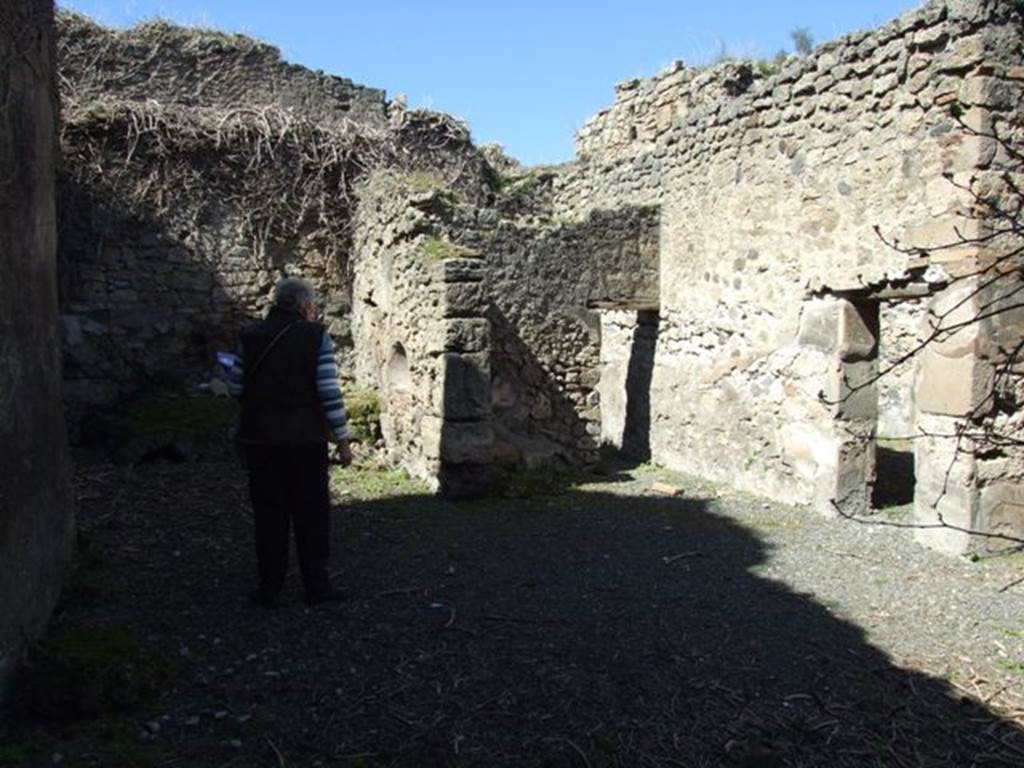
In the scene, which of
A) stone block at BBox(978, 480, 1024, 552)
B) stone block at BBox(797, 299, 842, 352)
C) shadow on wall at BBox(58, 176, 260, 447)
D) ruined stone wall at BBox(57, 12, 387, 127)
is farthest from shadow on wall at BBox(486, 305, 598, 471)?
stone block at BBox(978, 480, 1024, 552)

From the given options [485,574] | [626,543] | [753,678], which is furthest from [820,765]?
[626,543]

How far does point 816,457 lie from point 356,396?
456cm

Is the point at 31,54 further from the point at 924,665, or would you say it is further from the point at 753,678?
the point at 924,665

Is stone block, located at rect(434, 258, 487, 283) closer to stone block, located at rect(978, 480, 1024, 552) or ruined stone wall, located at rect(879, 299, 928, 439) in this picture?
stone block, located at rect(978, 480, 1024, 552)

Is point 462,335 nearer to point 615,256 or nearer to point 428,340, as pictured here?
point 428,340

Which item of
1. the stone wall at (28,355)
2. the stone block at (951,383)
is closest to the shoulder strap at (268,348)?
the stone wall at (28,355)

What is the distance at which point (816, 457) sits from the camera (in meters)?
7.52

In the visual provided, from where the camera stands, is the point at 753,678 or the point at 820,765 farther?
the point at 753,678

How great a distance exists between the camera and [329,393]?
14.7ft

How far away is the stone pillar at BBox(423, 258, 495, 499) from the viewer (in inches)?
288

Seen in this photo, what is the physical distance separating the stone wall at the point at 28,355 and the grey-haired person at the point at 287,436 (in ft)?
2.86

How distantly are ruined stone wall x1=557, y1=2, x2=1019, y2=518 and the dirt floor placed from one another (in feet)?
5.65

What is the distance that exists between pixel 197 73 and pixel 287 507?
8.27 meters

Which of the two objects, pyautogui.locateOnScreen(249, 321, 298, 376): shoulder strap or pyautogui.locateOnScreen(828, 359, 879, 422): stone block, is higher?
pyautogui.locateOnScreen(249, 321, 298, 376): shoulder strap
